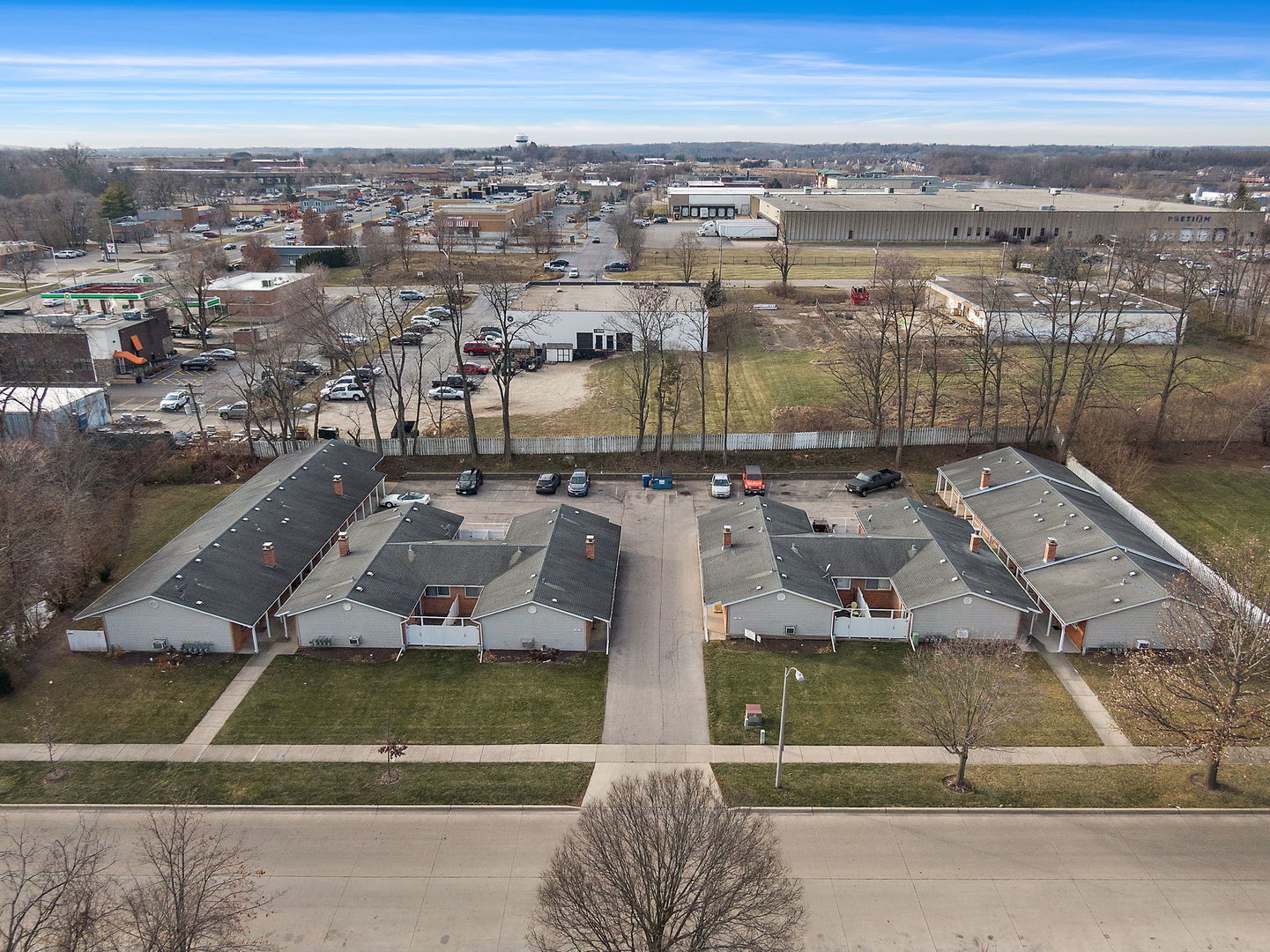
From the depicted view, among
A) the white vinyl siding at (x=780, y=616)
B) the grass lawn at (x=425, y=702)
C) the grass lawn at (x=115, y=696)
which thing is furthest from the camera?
the white vinyl siding at (x=780, y=616)

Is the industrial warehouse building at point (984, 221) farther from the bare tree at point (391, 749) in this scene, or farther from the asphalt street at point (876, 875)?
the asphalt street at point (876, 875)

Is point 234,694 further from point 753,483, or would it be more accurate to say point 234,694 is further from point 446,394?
point 446,394

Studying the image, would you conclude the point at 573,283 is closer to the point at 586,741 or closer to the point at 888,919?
the point at 586,741

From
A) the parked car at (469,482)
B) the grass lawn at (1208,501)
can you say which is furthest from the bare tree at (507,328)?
the grass lawn at (1208,501)

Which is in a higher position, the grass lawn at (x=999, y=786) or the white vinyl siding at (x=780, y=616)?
the white vinyl siding at (x=780, y=616)

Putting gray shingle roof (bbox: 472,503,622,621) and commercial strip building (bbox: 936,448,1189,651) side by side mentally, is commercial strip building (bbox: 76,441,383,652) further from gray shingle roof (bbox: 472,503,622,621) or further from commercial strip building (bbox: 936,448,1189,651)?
commercial strip building (bbox: 936,448,1189,651)
